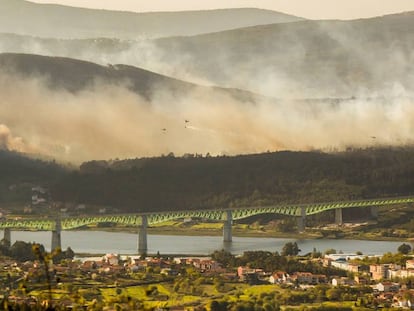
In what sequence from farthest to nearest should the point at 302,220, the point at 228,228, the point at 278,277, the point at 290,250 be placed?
the point at 302,220 → the point at 228,228 → the point at 290,250 → the point at 278,277

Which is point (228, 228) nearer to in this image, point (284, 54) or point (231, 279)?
point (231, 279)

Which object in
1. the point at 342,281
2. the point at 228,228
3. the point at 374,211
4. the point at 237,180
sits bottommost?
the point at 342,281

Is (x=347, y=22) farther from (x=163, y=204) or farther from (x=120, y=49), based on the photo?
(x=163, y=204)

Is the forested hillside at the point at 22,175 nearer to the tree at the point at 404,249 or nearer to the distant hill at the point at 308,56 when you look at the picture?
the tree at the point at 404,249

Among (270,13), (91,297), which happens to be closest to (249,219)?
(91,297)

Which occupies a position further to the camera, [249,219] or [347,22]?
[347,22]

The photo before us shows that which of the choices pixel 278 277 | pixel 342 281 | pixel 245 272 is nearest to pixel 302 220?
pixel 245 272

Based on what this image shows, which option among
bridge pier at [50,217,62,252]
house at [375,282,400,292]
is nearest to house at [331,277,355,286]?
house at [375,282,400,292]
